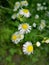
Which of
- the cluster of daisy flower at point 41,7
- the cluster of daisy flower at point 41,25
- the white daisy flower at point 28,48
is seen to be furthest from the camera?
the cluster of daisy flower at point 41,7

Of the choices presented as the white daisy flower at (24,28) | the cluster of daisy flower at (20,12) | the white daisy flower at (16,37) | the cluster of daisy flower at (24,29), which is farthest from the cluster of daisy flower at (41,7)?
the white daisy flower at (16,37)

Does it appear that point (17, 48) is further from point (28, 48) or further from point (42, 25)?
point (42, 25)

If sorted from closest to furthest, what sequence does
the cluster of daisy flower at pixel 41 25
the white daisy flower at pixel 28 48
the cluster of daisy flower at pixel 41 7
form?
the white daisy flower at pixel 28 48 → the cluster of daisy flower at pixel 41 25 → the cluster of daisy flower at pixel 41 7

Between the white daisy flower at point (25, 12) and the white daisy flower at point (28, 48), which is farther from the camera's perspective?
the white daisy flower at point (25, 12)

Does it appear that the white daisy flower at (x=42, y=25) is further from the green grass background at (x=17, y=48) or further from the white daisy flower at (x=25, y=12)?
the white daisy flower at (x=25, y=12)

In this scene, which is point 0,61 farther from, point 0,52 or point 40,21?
point 40,21

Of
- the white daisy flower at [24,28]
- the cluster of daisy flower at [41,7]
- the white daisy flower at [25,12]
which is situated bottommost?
the white daisy flower at [24,28]

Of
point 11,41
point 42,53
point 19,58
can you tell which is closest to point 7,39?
point 11,41
